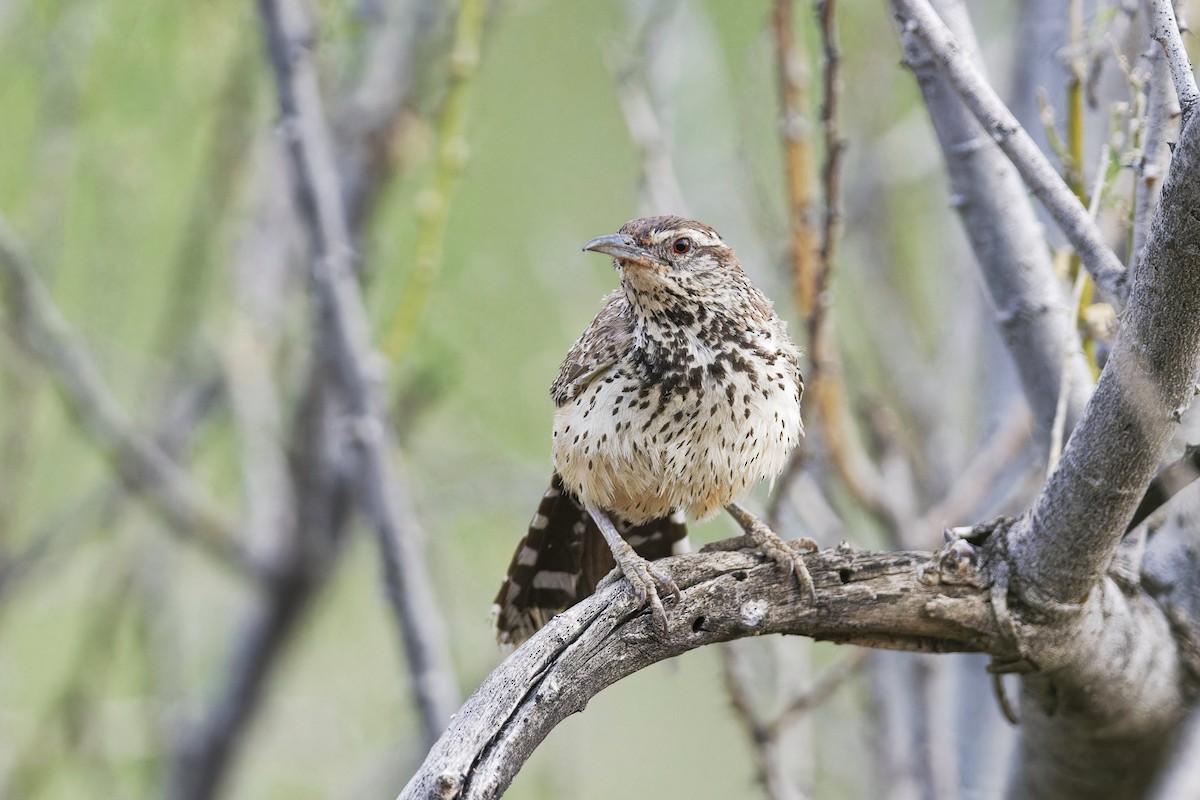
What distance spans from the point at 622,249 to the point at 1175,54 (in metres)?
1.32

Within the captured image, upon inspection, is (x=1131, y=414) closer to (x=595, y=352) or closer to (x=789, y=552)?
(x=789, y=552)

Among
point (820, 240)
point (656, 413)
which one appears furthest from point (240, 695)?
point (820, 240)

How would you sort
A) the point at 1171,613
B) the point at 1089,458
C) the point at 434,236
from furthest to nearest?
the point at 434,236, the point at 1171,613, the point at 1089,458

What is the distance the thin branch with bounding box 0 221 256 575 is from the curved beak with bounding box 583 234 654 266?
5.80ft

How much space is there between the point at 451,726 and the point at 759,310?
146 cm

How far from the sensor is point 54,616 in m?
4.78

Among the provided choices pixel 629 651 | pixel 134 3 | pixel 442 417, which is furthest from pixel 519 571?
pixel 134 3

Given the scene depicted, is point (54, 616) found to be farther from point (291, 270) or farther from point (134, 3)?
point (134, 3)

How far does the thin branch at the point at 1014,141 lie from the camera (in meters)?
2.01

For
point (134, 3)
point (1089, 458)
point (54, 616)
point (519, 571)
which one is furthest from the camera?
point (54, 616)

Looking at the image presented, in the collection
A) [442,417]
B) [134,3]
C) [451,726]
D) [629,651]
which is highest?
[134,3]

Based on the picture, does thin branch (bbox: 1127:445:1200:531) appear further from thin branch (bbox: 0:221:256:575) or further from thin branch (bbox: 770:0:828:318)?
thin branch (bbox: 0:221:256:575)

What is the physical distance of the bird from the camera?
2.65 m

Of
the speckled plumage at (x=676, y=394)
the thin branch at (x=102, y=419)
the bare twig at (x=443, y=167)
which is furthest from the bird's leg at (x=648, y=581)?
the thin branch at (x=102, y=419)
